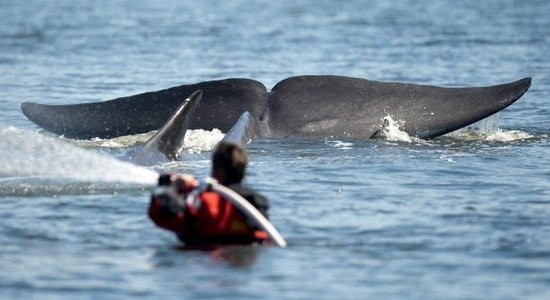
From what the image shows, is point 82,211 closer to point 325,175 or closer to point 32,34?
point 325,175

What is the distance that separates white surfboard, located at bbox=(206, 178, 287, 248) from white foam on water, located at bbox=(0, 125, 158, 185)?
1.72 metres

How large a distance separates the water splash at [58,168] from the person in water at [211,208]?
5.27 ft

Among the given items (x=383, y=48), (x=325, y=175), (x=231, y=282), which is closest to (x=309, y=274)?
(x=231, y=282)

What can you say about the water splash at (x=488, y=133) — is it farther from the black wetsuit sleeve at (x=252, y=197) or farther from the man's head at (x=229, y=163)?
the man's head at (x=229, y=163)

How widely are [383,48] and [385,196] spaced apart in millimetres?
17183

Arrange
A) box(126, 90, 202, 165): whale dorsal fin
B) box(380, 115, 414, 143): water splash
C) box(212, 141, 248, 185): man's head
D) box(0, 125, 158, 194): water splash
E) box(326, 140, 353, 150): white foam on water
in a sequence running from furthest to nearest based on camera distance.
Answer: box(380, 115, 414, 143): water splash < box(326, 140, 353, 150): white foam on water < box(126, 90, 202, 165): whale dorsal fin < box(0, 125, 158, 194): water splash < box(212, 141, 248, 185): man's head

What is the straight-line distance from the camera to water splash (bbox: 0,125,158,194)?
1136 centimetres

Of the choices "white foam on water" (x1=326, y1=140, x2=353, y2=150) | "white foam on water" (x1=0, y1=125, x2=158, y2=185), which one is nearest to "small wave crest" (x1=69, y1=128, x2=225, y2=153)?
"white foam on water" (x1=0, y1=125, x2=158, y2=185)

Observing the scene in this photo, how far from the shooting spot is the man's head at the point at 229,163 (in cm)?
928

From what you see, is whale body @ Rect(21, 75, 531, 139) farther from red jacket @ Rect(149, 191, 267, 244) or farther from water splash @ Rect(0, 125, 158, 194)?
red jacket @ Rect(149, 191, 267, 244)

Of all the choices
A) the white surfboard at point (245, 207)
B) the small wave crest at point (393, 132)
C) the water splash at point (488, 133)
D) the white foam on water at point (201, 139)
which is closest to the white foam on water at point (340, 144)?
the small wave crest at point (393, 132)

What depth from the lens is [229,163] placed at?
9297 mm

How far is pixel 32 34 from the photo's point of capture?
3178 centimetres

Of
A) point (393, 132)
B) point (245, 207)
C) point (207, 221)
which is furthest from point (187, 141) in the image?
point (245, 207)
